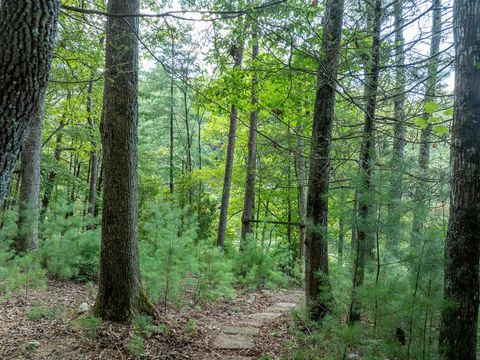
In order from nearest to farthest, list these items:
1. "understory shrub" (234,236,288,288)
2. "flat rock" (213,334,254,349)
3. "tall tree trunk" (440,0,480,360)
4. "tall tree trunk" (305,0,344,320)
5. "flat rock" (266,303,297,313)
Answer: "tall tree trunk" (440,0,480,360) < "flat rock" (213,334,254,349) < "tall tree trunk" (305,0,344,320) < "flat rock" (266,303,297,313) < "understory shrub" (234,236,288,288)

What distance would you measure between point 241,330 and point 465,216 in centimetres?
337

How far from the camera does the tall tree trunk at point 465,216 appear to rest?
10.5 feet

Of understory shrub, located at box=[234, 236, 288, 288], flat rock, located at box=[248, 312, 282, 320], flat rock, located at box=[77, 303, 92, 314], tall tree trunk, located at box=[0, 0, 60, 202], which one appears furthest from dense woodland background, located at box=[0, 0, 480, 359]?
understory shrub, located at box=[234, 236, 288, 288]

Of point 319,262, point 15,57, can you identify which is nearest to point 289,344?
point 319,262

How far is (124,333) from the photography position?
4.13 metres

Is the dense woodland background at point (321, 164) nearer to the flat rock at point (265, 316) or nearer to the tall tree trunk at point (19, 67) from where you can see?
the tall tree trunk at point (19, 67)

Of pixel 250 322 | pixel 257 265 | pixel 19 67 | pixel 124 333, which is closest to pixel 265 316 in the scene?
pixel 250 322

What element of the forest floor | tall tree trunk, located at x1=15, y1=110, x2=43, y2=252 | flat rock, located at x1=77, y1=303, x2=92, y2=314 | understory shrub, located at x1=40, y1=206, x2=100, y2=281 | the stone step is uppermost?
tall tree trunk, located at x1=15, y1=110, x2=43, y2=252

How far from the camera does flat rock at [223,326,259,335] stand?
514 cm

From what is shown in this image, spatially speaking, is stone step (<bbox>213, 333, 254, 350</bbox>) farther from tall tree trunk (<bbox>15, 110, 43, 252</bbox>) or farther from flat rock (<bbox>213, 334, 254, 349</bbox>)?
tall tree trunk (<bbox>15, 110, 43, 252</bbox>)

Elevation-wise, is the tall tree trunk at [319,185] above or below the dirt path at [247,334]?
above

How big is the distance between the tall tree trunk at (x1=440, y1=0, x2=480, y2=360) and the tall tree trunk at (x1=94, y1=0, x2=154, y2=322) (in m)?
3.42

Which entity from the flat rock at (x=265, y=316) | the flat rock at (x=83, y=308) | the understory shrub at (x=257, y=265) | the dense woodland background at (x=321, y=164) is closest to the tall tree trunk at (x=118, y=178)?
the dense woodland background at (x=321, y=164)

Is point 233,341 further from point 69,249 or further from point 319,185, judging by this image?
point 69,249
